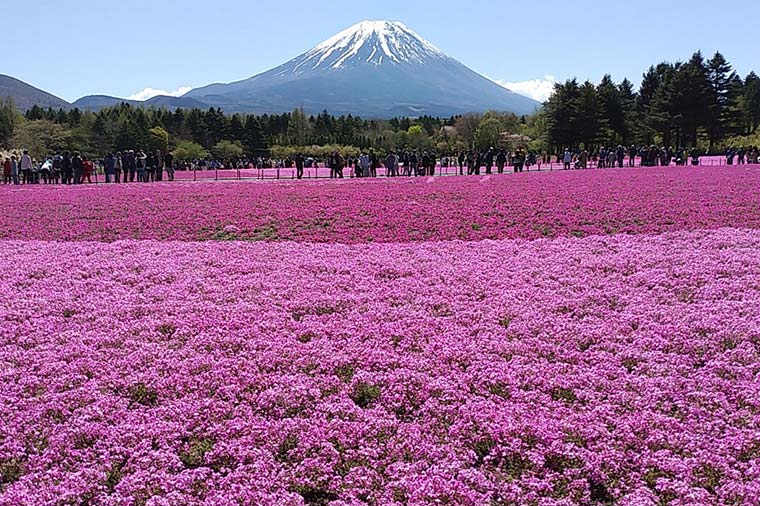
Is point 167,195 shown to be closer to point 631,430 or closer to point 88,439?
point 88,439

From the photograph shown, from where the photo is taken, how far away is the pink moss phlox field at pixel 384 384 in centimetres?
537

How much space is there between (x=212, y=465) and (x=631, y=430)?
3.85 meters

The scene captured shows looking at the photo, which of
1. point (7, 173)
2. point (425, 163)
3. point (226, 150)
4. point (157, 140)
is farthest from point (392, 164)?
point (157, 140)

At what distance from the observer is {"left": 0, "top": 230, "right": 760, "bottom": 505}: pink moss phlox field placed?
5.37 meters

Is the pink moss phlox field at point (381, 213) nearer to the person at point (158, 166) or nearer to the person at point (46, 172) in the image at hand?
the person at point (46, 172)

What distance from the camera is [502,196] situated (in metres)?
23.1

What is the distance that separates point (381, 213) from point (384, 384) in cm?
1263

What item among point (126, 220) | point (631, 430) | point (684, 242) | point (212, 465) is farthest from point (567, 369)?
point (126, 220)

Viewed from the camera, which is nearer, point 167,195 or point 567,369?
point 567,369

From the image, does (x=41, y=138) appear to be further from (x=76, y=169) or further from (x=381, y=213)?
(x=381, y=213)

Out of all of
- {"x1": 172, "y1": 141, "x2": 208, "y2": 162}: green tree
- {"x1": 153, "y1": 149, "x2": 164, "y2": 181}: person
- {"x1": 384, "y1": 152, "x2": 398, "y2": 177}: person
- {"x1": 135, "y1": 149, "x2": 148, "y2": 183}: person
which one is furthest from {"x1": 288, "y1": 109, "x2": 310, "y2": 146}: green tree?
{"x1": 135, "y1": 149, "x2": 148, "y2": 183}: person

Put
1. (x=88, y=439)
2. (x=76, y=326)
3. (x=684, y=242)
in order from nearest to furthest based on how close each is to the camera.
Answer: (x=88, y=439)
(x=76, y=326)
(x=684, y=242)

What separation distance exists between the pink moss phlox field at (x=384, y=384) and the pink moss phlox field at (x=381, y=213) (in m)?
4.48

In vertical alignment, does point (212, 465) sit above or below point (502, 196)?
below
